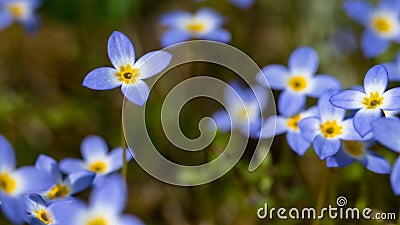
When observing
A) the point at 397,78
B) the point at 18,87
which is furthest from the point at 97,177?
the point at 18,87

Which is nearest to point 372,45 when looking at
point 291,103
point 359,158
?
point 291,103

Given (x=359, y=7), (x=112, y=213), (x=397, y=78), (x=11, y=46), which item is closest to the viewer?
(x=112, y=213)

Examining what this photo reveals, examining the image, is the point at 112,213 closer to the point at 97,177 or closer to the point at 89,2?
the point at 97,177

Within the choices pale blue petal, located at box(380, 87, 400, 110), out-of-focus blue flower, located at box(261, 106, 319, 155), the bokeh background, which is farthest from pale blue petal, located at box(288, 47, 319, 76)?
pale blue petal, located at box(380, 87, 400, 110)

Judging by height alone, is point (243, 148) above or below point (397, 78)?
below

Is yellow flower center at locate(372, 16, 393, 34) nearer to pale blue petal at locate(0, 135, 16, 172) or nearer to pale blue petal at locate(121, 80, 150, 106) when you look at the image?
pale blue petal at locate(121, 80, 150, 106)

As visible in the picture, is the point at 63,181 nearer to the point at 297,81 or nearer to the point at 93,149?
the point at 93,149
